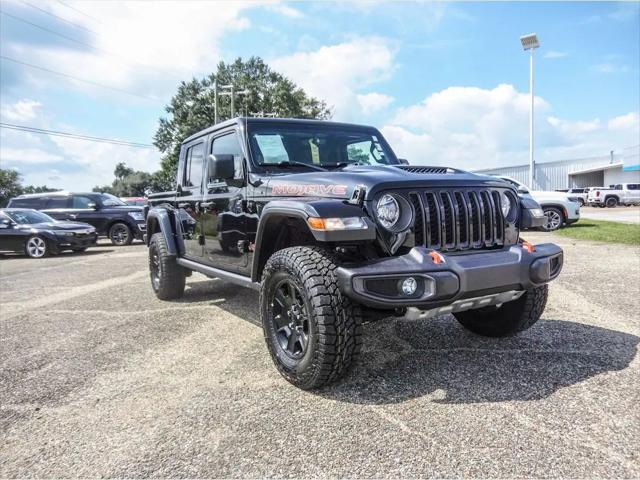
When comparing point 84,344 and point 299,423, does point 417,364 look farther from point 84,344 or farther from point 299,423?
point 84,344

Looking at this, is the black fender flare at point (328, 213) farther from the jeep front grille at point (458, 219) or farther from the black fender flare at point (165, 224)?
the black fender flare at point (165, 224)

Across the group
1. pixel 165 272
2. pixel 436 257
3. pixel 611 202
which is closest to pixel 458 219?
pixel 436 257

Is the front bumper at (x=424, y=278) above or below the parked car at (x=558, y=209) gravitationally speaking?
below

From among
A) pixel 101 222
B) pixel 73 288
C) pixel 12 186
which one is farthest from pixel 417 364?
pixel 12 186

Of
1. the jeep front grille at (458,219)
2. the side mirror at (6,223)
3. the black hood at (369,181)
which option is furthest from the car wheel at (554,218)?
the side mirror at (6,223)

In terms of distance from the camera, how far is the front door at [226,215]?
4051 mm

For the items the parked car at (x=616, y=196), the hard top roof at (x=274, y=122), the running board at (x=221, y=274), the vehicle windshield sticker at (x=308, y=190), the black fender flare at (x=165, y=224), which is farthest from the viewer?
the parked car at (x=616, y=196)

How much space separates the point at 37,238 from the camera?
12.2 meters

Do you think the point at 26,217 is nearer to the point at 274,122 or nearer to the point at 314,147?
the point at 274,122

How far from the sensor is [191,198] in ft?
16.9

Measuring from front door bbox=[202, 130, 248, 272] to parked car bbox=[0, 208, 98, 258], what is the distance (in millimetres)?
9096

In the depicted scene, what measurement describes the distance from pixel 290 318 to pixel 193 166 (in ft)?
9.25

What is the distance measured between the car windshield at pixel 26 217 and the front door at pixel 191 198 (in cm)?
915

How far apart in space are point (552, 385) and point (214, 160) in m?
2.82
